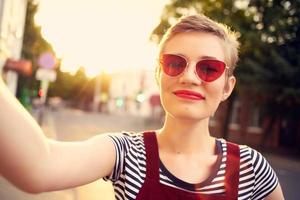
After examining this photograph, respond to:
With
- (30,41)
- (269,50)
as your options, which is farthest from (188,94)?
(30,41)

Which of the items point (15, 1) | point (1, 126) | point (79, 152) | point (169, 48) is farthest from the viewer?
point (15, 1)

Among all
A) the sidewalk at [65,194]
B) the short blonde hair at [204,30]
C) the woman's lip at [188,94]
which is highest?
the short blonde hair at [204,30]

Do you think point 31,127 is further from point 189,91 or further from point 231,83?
point 231,83

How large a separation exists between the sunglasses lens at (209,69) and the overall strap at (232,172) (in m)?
0.28

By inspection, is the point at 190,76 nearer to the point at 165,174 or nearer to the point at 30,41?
the point at 165,174

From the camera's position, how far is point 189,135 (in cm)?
177

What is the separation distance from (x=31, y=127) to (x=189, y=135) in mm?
716

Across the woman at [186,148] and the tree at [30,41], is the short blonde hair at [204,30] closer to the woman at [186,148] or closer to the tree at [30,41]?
the woman at [186,148]

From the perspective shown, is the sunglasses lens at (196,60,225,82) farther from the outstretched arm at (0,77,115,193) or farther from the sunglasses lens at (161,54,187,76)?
the outstretched arm at (0,77,115,193)

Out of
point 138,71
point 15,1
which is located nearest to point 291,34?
point 15,1

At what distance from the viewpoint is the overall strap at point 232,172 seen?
1.69m

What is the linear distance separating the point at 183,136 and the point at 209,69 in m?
0.25

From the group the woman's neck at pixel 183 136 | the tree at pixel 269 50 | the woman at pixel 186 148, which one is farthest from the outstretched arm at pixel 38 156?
the tree at pixel 269 50

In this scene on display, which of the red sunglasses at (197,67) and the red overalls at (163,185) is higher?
the red sunglasses at (197,67)
